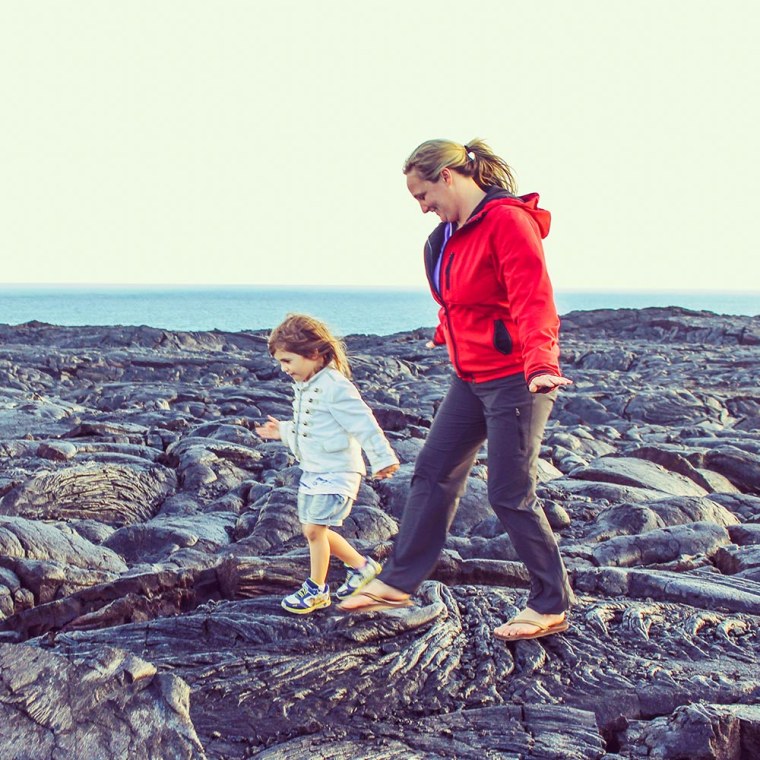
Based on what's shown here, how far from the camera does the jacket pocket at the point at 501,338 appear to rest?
459 cm

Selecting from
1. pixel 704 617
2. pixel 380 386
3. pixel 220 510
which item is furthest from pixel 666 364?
pixel 704 617

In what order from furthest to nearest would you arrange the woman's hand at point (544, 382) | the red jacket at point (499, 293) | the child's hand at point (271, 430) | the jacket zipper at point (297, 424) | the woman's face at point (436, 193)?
the child's hand at point (271, 430)
the jacket zipper at point (297, 424)
the woman's face at point (436, 193)
the red jacket at point (499, 293)
the woman's hand at point (544, 382)

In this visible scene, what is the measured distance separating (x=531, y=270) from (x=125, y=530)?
460 centimetres

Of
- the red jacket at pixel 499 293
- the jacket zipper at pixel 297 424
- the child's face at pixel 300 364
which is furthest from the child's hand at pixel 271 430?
the red jacket at pixel 499 293

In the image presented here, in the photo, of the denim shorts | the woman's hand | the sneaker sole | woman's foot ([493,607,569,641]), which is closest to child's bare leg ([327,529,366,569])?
the denim shorts

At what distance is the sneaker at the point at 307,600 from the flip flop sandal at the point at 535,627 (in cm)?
103

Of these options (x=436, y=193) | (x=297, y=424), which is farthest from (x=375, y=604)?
(x=436, y=193)

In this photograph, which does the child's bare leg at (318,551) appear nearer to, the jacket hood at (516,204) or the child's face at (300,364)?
the child's face at (300,364)

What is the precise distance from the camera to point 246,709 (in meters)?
4.03

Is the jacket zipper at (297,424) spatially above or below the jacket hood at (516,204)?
below

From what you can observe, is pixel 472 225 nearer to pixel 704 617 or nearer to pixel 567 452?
pixel 704 617

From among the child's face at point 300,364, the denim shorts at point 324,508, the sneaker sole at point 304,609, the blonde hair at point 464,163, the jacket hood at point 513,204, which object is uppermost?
the blonde hair at point 464,163

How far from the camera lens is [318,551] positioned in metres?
5.18

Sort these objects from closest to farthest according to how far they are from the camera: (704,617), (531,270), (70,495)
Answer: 1. (531,270)
2. (704,617)
3. (70,495)
